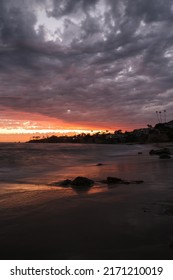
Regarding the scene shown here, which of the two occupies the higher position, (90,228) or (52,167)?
(90,228)

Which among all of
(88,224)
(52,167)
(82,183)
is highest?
(82,183)

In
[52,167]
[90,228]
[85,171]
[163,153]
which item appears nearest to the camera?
[90,228]

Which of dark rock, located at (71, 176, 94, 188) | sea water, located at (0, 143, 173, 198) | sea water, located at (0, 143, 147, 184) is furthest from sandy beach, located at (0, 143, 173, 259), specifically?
sea water, located at (0, 143, 147, 184)

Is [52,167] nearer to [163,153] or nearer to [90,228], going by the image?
[163,153]

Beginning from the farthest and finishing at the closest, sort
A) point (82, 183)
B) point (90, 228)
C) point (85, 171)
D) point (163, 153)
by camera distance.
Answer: point (163, 153), point (85, 171), point (82, 183), point (90, 228)

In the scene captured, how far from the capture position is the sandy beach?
5066 mm

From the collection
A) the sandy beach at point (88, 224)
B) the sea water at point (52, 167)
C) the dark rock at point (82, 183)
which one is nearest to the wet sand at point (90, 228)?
the sandy beach at point (88, 224)

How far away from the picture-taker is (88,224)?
22.1 ft

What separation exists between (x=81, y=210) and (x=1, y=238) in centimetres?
304

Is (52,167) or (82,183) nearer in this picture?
(82,183)

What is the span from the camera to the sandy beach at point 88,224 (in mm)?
5066

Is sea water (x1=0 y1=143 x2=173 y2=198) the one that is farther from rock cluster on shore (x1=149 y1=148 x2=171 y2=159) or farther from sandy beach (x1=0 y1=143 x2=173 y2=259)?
sandy beach (x1=0 y1=143 x2=173 y2=259)

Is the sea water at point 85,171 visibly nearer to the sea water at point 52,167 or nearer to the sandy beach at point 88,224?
the sea water at point 52,167

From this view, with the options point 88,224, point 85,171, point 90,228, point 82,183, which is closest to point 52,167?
point 85,171
